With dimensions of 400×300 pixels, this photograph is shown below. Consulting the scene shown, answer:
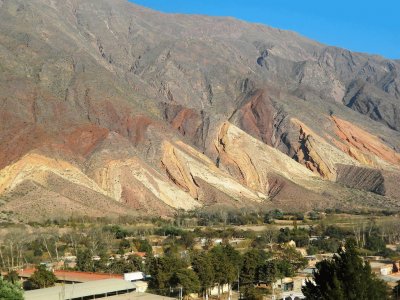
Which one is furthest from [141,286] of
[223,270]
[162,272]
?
[223,270]

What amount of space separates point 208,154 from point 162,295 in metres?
87.2

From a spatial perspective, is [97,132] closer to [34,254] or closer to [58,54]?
[58,54]

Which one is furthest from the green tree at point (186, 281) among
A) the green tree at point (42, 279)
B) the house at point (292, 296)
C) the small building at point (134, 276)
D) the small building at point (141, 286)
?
the green tree at point (42, 279)

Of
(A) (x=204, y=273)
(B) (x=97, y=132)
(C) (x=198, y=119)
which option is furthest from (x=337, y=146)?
(A) (x=204, y=273)

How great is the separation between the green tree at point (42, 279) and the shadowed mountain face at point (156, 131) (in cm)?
3829

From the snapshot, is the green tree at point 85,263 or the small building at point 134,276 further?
the green tree at point 85,263

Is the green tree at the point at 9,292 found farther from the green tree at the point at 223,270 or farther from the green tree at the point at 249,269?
the green tree at the point at 249,269

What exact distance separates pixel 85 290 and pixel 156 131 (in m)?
78.4

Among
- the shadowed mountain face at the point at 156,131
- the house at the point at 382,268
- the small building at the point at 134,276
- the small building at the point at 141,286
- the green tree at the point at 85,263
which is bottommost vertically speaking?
the house at the point at 382,268

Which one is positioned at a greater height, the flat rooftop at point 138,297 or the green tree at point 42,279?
the green tree at point 42,279

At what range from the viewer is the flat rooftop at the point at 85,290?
39.2 metres

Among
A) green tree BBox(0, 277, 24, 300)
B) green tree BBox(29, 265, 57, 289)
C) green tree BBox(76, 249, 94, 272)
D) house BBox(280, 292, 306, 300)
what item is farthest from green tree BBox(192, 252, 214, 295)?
green tree BBox(0, 277, 24, 300)

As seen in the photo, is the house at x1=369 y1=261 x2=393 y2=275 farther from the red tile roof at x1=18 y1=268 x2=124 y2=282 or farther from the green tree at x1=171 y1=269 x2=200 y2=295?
the red tile roof at x1=18 y1=268 x2=124 y2=282

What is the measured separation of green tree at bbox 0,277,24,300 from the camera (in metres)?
34.4
